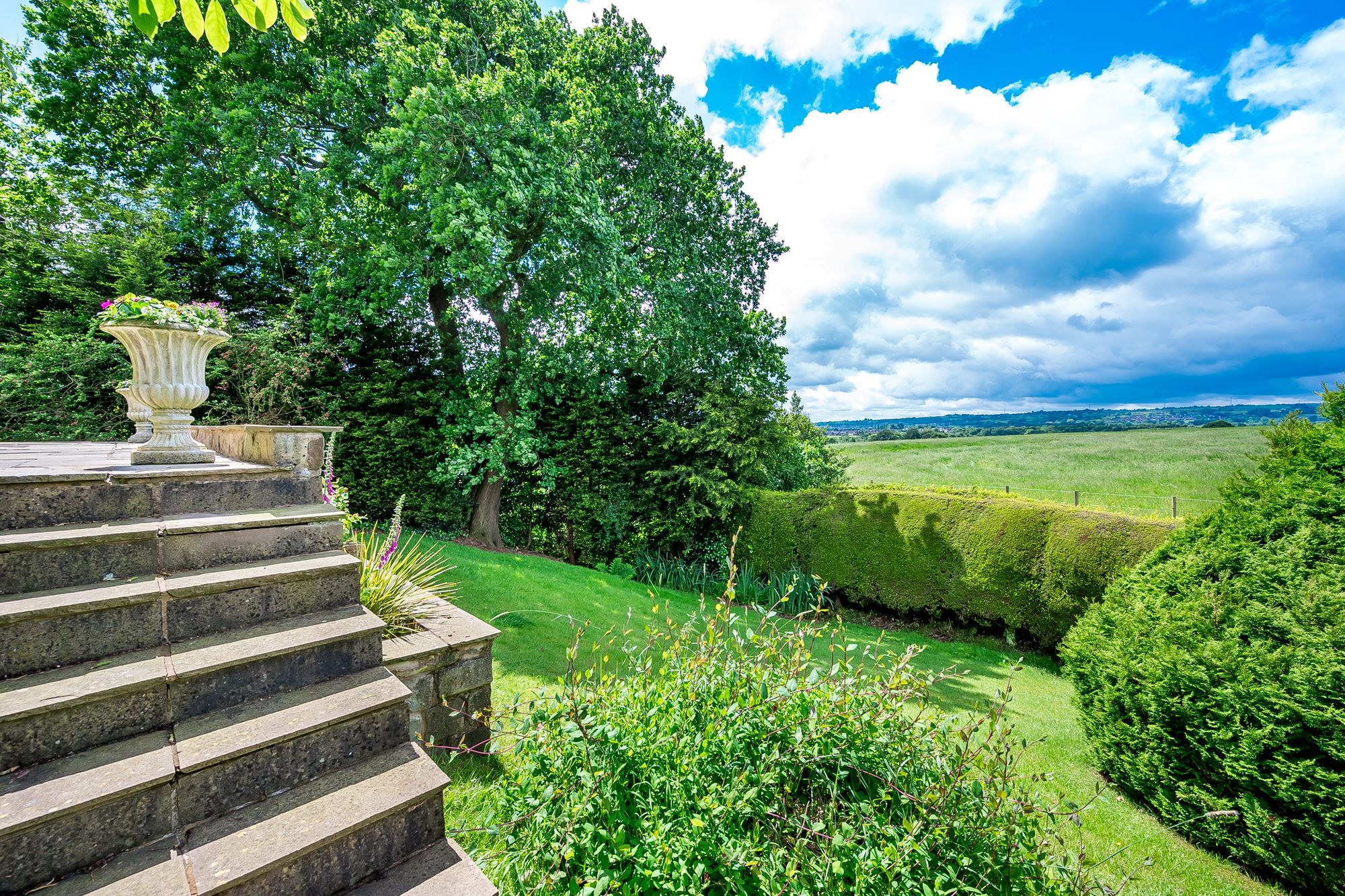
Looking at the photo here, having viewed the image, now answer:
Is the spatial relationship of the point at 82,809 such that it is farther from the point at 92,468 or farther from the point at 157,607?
the point at 92,468

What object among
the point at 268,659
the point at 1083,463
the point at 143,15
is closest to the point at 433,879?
the point at 268,659

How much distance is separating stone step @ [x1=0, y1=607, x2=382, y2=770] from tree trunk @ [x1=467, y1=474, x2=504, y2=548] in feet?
24.9

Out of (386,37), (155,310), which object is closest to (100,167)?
(386,37)

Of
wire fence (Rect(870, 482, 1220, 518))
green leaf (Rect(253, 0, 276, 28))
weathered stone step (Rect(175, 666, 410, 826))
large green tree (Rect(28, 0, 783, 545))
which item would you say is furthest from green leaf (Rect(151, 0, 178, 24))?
wire fence (Rect(870, 482, 1220, 518))

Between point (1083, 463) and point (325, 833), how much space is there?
26.3 metres

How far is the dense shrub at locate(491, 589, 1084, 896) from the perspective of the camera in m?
1.61

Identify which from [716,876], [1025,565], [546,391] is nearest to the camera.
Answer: [716,876]

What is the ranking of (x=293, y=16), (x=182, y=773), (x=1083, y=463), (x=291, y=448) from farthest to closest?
1. (x=1083, y=463)
2. (x=291, y=448)
3. (x=293, y=16)
4. (x=182, y=773)

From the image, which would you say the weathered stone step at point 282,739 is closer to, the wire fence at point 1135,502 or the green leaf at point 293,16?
the green leaf at point 293,16

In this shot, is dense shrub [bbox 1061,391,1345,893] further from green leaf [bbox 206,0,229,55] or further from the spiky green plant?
green leaf [bbox 206,0,229,55]

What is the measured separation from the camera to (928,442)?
33.7 metres

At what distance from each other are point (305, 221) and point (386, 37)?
2.87 m

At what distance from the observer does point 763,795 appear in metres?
1.85

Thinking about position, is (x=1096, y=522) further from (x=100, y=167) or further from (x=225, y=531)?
(x=100, y=167)
